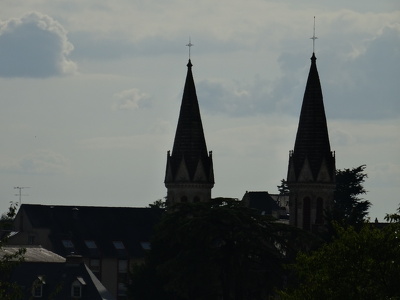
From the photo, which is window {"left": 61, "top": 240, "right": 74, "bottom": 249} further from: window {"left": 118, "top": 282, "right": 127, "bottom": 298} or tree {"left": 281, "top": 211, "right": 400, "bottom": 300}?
tree {"left": 281, "top": 211, "right": 400, "bottom": 300}

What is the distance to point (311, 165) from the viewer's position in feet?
484

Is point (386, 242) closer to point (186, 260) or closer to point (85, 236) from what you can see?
point (186, 260)

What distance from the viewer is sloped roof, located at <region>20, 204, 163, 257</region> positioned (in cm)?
17800

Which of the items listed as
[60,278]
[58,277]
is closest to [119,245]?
[58,277]

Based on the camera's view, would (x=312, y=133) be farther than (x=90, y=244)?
No

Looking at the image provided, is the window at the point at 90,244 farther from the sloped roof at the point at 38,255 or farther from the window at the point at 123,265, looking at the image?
the sloped roof at the point at 38,255

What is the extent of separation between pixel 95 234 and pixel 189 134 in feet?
114

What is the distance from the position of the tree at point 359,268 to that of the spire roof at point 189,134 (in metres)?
78.0

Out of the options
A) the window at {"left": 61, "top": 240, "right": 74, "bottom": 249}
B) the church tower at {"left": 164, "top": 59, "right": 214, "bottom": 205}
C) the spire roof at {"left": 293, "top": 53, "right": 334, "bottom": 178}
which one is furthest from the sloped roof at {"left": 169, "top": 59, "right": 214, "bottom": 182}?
the window at {"left": 61, "top": 240, "right": 74, "bottom": 249}

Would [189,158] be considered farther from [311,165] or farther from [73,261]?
[73,261]

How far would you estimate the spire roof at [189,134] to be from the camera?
487 ft

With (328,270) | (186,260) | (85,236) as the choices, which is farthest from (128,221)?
(328,270)

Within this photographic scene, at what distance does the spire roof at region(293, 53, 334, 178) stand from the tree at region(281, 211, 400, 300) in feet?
250

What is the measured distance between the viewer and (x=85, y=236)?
180 meters
